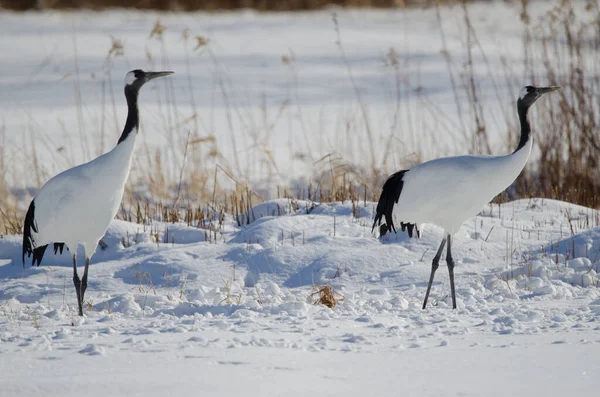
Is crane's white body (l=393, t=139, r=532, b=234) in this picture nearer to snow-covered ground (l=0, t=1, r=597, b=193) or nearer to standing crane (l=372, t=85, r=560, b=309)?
standing crane (l=372, t=85, r=560, b=309)

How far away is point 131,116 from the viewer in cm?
494

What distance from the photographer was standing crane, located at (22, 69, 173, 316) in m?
4.80

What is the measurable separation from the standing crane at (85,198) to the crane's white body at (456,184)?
1.58m

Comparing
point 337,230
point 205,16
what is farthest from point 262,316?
point 205,16

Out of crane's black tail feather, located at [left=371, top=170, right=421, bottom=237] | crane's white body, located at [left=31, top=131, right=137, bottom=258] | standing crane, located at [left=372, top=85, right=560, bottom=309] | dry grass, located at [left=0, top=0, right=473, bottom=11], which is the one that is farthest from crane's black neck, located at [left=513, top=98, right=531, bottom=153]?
dry grass, located at [left=0, top=0, right=473, bottom=11]

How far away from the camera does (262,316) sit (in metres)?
4.34

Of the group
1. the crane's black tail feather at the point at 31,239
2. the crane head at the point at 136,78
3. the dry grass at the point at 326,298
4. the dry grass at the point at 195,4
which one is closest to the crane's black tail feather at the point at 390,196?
the dry grass at the point at 326,298

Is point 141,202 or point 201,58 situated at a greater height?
point 201,58

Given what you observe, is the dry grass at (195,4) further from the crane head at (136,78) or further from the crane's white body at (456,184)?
the crane's white body at (456,184)

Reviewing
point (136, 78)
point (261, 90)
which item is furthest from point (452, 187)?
point (261, 90)

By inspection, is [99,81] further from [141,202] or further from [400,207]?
[400,207]

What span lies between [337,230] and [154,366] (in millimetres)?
2882

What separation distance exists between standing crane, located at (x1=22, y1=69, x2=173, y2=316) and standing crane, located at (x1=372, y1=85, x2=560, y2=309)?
1.53 metres

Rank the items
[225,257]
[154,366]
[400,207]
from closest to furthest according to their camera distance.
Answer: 1. [154,366]
2. [400,207]
3. [225,257]
